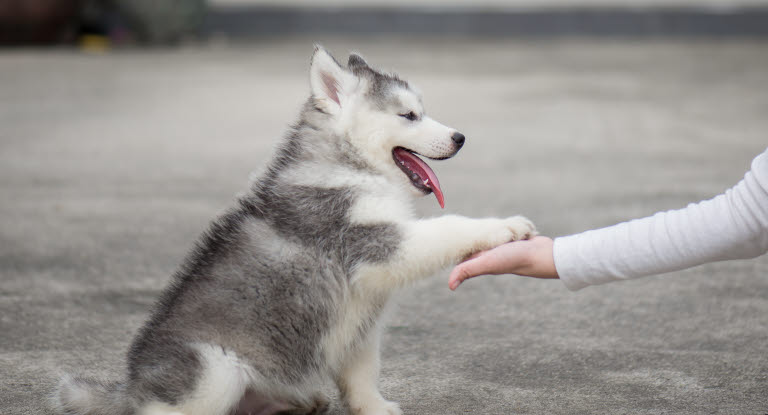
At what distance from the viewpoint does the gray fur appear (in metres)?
2.77

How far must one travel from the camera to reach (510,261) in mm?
2811

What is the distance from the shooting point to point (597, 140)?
826 cm

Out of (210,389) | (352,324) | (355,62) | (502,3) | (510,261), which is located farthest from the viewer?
(502,3)

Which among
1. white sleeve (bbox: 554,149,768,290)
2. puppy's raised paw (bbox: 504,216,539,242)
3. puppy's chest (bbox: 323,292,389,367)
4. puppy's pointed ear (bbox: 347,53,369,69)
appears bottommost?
puppy's chest (bbox: 323,292,389,367)

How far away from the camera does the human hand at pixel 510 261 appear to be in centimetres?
279

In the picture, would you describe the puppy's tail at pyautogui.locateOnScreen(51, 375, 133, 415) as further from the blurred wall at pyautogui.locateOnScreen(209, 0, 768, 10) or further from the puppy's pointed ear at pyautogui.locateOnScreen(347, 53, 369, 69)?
the blurred wall at pyautogui.locateOnScreen(209, 0, 768, 10)

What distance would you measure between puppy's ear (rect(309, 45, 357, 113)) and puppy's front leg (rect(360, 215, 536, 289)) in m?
0.61

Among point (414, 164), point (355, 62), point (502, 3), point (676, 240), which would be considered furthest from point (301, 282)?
point (502, 3)

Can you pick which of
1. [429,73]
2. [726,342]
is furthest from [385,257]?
[429,73]

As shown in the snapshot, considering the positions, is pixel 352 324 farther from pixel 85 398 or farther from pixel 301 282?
pixel 85 398

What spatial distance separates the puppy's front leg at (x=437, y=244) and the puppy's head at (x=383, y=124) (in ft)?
1.00

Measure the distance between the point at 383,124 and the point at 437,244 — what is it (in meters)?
0.56

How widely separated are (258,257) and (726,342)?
192cm

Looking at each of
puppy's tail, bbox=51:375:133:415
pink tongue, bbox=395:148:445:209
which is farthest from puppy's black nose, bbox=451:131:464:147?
puppy's tail, bbox=51:375:133:415
